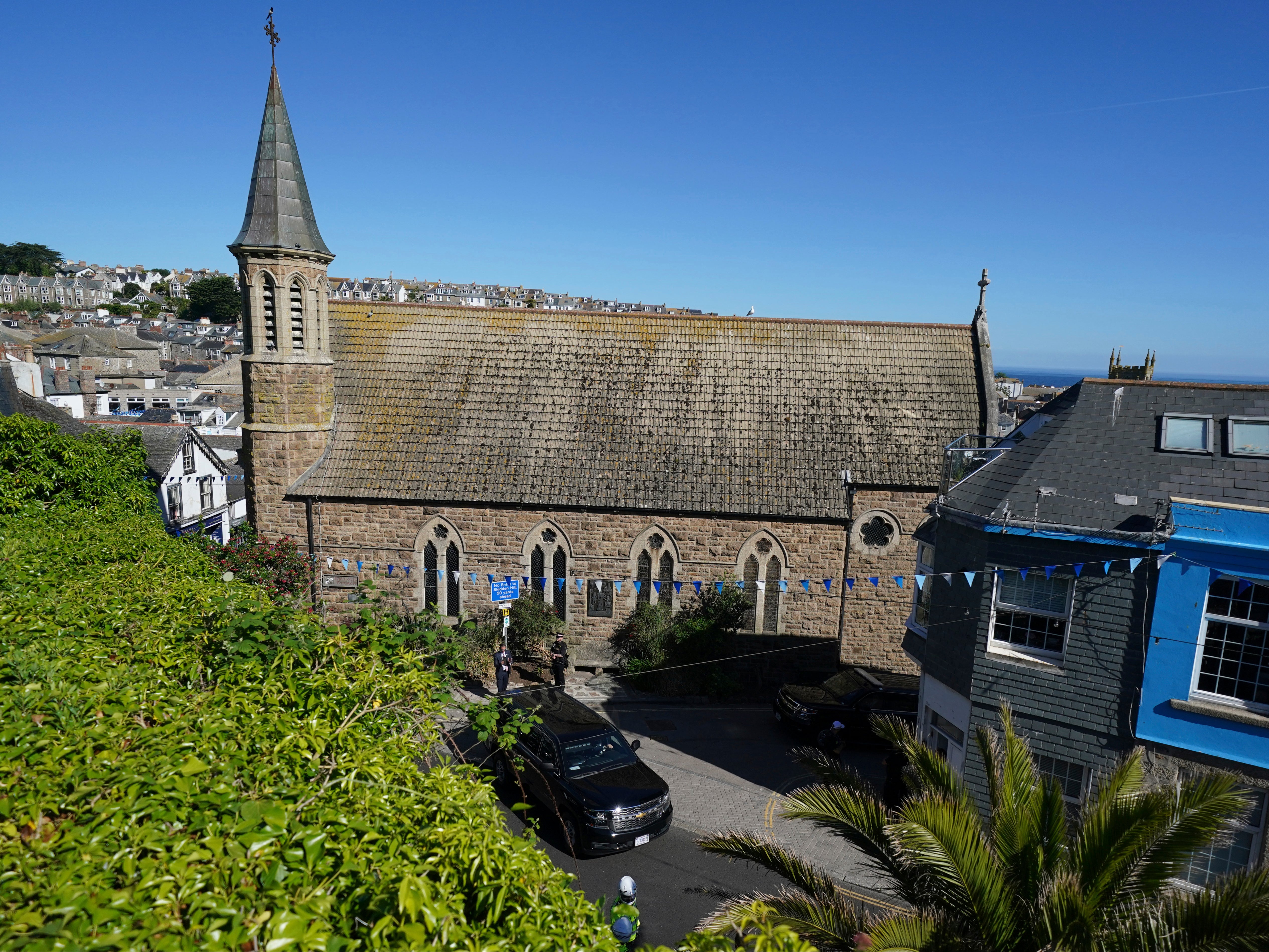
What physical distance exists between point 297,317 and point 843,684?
15.8 meters

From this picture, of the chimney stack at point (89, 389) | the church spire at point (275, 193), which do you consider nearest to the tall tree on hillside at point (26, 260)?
the chimney stack at point (89, 389)

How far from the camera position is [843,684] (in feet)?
55.1

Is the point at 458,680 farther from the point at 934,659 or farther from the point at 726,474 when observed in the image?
the point at 726,474

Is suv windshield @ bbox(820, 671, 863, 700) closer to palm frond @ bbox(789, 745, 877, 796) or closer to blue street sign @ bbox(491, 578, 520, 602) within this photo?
A: blue street sign @ bbox(491, 578, 520, 602)

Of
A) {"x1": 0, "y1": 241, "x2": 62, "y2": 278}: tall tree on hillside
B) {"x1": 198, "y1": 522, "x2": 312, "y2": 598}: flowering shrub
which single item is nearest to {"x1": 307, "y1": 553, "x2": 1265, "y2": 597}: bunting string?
{"x1": 198, "y1": 522, "x2": 312, "y2": 598}: flowering shrub

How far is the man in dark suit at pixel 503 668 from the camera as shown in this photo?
57.6ft

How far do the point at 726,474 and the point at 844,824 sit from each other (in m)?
12.3

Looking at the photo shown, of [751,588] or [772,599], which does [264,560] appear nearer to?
[751,588]

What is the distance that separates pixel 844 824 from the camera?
7.39 m

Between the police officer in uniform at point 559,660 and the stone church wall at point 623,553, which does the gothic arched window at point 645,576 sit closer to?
the stone church wall at point 623,553

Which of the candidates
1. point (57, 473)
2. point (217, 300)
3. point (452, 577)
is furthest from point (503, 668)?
point (217, 300)

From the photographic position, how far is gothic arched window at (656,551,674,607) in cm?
1919

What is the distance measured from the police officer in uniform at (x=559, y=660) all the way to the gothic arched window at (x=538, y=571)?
1.44 meters

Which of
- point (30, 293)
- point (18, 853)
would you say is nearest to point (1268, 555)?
point (18, 853)
